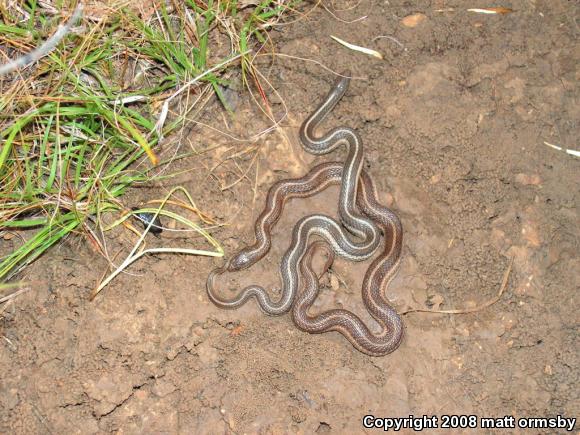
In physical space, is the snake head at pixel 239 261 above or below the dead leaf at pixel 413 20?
below

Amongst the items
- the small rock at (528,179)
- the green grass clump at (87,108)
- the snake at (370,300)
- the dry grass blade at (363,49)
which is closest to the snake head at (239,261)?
the snake at (370,300)

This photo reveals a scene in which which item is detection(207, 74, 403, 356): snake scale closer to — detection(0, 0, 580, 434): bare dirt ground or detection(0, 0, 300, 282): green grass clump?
detection(0, 0, 580, 434): bare dirt ground

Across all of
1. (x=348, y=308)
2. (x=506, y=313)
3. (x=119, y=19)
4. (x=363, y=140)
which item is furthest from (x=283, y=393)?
(x=119, y=19)

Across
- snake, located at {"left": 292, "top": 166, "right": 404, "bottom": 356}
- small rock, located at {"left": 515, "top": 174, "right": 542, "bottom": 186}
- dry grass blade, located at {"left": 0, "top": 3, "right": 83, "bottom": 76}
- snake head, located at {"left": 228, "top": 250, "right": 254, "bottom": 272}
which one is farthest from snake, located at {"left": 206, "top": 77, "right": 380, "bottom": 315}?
dry grass blade, located at {"left": 0, "top": 3, "right": 83, "bottom": 76}

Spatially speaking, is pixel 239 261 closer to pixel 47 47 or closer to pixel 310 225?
pixel 310 225
